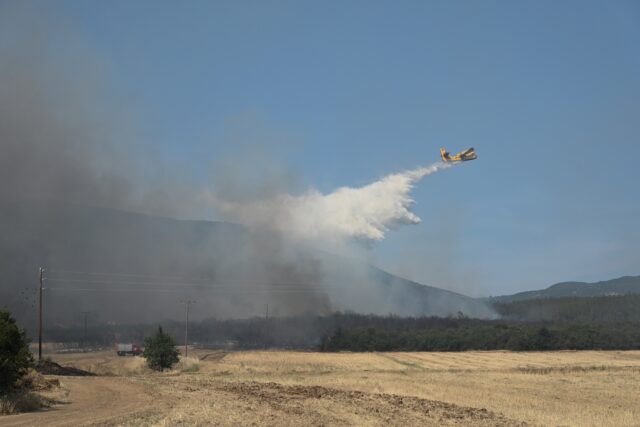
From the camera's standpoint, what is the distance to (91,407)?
34.0 m

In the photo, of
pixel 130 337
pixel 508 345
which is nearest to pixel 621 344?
pixel 508 345

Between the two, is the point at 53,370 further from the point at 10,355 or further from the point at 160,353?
the point at 10,355

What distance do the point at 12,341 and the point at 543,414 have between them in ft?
85.2

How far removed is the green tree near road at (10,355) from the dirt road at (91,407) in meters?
2.54

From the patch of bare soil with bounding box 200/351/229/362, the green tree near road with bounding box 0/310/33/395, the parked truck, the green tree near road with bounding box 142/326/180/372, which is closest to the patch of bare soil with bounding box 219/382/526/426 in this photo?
the green tree near road with bounding box 0/310/33/395

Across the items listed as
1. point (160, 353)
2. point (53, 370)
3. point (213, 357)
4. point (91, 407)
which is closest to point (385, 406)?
point (91, 407)

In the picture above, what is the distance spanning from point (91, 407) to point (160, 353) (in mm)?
48136

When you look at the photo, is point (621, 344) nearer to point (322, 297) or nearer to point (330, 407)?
point (322, 297)

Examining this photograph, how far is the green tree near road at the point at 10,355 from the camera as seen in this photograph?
1329 inches

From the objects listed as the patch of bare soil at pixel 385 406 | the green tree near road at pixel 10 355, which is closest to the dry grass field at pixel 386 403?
the patch of bare soil at pixel 385 406

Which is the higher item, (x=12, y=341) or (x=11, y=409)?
(x=12, y=341)

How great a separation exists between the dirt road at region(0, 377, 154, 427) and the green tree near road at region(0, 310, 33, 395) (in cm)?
254

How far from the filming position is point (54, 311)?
606 feet

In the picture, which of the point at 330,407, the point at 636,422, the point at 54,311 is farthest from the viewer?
the point at 54,311
